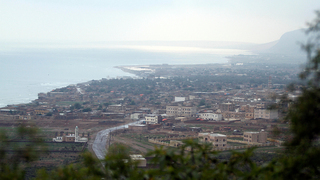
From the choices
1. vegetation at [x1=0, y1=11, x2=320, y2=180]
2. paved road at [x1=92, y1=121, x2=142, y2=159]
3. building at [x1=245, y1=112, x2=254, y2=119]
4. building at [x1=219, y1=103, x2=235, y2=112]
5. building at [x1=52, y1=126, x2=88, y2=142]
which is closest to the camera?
vegetation at [x1=0, y1=11, x2=320, y2=180]

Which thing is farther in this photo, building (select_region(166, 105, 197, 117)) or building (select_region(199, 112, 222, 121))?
building (select_region(166, 105, 197, 117))

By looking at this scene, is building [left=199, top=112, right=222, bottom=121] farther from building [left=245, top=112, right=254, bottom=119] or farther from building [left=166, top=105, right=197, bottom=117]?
building [left=245, top=112, right=254, bottom=119]

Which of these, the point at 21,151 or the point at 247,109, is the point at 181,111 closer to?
the point at 247,109

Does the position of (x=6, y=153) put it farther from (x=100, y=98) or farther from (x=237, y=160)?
(x=100, y=98)

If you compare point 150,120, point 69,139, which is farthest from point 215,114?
point 69,139

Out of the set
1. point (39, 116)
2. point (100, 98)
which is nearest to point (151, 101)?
point (100, 98)

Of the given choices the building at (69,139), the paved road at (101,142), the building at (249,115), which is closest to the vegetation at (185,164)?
the paved road at (101,142)

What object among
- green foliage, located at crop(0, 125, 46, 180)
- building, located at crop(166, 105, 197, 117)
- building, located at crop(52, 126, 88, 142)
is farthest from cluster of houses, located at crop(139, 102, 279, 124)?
green foliage, located at crop(0, 125, 46, 180)

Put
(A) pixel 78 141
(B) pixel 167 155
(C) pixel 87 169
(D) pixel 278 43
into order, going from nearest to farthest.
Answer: (B) pixel 167 155, (C) pixel 87 169, (A) pixel 78 141, (D) pixel 278 43
